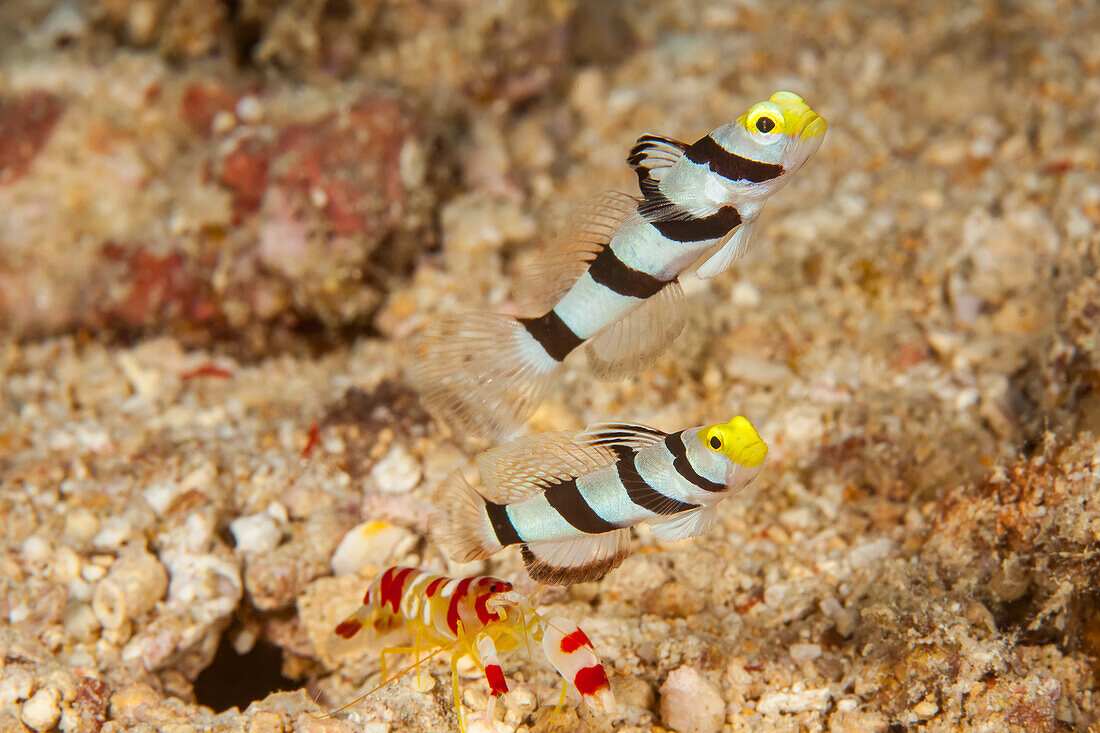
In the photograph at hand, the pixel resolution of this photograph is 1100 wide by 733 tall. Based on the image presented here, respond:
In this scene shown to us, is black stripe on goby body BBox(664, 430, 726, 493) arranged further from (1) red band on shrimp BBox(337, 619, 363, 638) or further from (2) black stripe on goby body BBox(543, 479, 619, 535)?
(1) red band on shrimp BBox(337, 619, 363, 638)

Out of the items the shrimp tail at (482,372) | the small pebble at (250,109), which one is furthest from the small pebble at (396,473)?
the small pebble at (250,109)

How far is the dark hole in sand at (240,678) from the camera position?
8.26ft

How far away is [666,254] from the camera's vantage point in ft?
6.05

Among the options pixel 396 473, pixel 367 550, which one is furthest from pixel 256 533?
pixel 396 473

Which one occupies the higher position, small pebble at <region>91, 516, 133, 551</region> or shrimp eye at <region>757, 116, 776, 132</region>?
shrimp eye at <region>757, 116, 776, 132</region>

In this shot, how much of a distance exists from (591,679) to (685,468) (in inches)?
25.1

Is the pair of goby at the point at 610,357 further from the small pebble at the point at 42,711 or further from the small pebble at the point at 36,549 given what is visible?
the small pebble at the point at 36,549

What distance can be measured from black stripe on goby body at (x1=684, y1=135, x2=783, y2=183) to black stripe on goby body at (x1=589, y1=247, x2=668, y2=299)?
31 cm

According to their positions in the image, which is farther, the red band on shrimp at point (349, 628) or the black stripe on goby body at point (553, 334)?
the red band on shrimp at point (349, 628)

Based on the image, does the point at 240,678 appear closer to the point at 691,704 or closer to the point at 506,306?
the point at 691,704

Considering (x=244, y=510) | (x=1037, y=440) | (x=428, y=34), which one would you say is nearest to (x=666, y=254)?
(x=1037, y=440)

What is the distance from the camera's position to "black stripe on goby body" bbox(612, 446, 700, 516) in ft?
5.83

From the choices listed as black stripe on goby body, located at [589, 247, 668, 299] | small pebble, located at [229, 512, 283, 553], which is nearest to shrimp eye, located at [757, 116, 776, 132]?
black stripe on goby body, located at [589, 247, 668, 299]

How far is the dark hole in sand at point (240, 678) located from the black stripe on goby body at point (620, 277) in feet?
5.77
